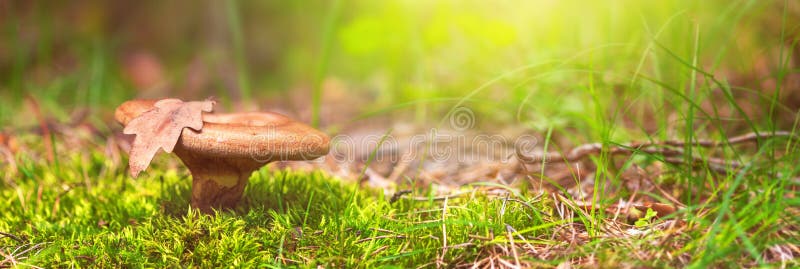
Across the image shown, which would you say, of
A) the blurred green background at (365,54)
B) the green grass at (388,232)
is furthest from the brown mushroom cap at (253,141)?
the blurred green background at (365,54)

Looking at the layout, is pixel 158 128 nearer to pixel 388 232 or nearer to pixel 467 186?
pixel 388 232

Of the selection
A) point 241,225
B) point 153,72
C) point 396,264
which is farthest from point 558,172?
point 153,72

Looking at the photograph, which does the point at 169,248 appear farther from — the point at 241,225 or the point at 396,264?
the point at 396,264

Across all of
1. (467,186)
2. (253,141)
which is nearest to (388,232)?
(253,141)

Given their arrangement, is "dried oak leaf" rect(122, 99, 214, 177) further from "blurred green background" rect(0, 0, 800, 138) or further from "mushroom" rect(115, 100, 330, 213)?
"blurred green background" rect(0, 0, 800, 138)

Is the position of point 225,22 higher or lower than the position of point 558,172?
higher

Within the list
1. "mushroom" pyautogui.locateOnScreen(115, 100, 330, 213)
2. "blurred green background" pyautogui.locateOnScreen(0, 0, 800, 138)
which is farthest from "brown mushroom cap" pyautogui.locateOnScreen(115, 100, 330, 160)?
"blurred green background" pyautogui.locateOnScreen(0, 0, 800, 138)

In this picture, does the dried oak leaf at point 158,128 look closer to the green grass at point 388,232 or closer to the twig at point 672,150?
the green grass at point 388,232

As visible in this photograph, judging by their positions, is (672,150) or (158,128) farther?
(672,150)
